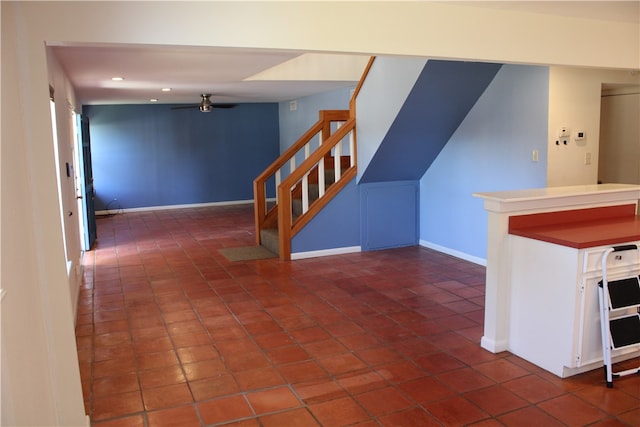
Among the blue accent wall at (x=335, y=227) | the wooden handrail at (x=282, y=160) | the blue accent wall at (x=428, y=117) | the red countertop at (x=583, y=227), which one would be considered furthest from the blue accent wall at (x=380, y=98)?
the red countertop at (x=583, y=227)

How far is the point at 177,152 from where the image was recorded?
10.9 metres

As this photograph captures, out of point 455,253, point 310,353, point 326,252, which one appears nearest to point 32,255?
point 310,353

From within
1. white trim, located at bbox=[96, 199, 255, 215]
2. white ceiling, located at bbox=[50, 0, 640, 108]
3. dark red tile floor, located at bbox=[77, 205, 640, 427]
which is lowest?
dark red tile floor, located at bbox=[77, 205, 640, 427]

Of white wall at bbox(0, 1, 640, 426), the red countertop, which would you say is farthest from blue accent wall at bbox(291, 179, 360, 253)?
white wall at bbox(0, 1, 640, 426)

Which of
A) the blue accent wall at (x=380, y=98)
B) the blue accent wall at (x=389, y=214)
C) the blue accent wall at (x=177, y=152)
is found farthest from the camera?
the blue accent wall at (x=177, y=152)

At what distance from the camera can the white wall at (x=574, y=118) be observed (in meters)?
4.77

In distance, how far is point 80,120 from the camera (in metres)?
6.86

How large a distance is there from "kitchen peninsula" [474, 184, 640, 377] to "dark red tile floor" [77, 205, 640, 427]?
0.14m

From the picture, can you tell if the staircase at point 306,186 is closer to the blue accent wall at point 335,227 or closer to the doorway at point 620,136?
the blue accent wall at point 335,227

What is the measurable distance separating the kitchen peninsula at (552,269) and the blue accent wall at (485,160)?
1.31m

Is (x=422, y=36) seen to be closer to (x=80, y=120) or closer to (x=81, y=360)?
(x=81, y=360)

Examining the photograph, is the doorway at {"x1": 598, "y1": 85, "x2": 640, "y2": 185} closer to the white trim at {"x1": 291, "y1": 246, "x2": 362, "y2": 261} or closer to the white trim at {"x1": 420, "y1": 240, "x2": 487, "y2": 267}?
the white trim at {"x1": 420, "y1": 240, "x2": 487, "y2": 267}

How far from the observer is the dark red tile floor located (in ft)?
9.21

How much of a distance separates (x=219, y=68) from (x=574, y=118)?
144 inches
